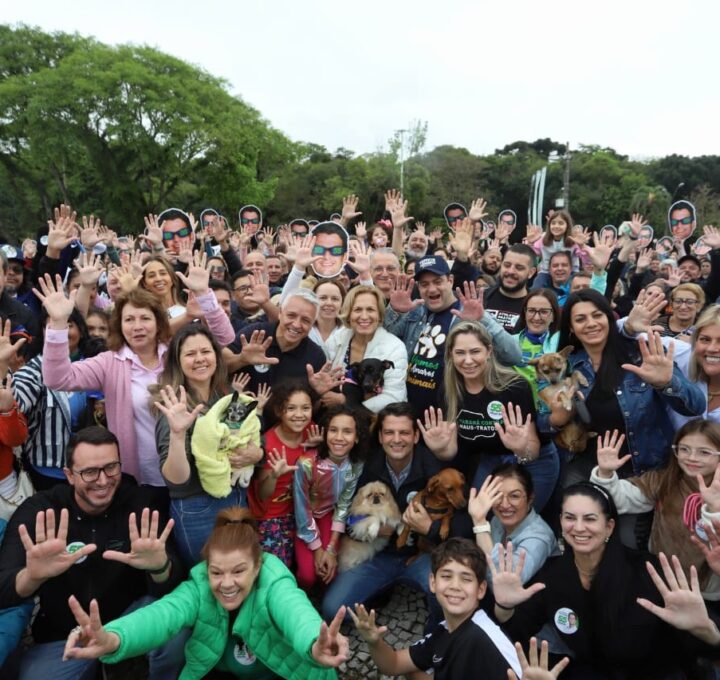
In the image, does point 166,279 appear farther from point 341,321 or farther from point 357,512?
point 357,512

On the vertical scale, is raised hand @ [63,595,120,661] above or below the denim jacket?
below

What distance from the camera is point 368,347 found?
435 centimetres

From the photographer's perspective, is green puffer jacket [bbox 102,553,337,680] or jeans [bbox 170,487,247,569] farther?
jeans [bbox 170,487,247,569]

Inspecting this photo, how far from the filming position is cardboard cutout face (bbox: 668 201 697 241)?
23.9 feet

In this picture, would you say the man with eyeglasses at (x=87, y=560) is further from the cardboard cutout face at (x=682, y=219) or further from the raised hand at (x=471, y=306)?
the cardboard cutout face at (x=682, y=219)

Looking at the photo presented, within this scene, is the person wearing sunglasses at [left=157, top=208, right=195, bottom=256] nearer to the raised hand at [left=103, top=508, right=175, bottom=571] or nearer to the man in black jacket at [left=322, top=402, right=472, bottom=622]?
the man in black jacket at [left=322, top=402, right=472, bottom=622]

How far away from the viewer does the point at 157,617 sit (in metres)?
2.66

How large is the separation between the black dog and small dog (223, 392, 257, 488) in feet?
3.19

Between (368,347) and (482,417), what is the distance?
109 cm

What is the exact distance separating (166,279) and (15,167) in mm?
27574

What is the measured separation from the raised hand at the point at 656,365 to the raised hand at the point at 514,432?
0.72 m

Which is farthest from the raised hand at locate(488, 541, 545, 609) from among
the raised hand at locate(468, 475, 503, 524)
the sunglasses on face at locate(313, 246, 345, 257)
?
the sunglasses on face at locate(313, 246, 345, 257)

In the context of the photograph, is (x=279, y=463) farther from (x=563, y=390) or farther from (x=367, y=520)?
(x=563, y=390)

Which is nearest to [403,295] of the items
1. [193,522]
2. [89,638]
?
[193,522]
